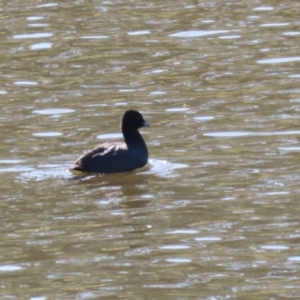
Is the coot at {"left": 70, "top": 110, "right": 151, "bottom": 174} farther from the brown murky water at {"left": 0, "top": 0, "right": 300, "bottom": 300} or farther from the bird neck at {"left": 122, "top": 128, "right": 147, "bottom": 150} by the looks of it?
the brown murky water at {"left": 0, "top": 0, "right": 300, "bottom": 300}

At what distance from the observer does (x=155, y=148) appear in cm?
1500

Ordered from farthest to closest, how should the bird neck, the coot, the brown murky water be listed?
the bird neck → the coot → the brown murky water

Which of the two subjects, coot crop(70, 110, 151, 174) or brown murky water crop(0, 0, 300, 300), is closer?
brown murky water crop(0, 0, 300, 300)

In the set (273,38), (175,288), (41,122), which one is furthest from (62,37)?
(175,288)

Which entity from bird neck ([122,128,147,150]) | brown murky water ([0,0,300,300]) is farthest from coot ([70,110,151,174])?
brown murky water ([0,0,300,300])

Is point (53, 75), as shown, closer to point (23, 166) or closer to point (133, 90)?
point (133, 90)

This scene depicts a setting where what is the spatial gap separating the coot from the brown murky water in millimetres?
145

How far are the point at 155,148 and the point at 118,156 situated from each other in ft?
2.85

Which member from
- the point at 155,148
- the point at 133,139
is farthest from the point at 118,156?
the point at 155,148

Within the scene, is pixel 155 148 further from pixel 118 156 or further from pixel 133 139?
pixel 118 156

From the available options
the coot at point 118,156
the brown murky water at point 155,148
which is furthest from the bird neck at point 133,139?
the brown murky water at point 155,148

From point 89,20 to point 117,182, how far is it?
31.0 ft

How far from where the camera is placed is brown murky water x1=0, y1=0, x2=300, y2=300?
32.7 ft

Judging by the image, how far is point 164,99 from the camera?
17.1 m
